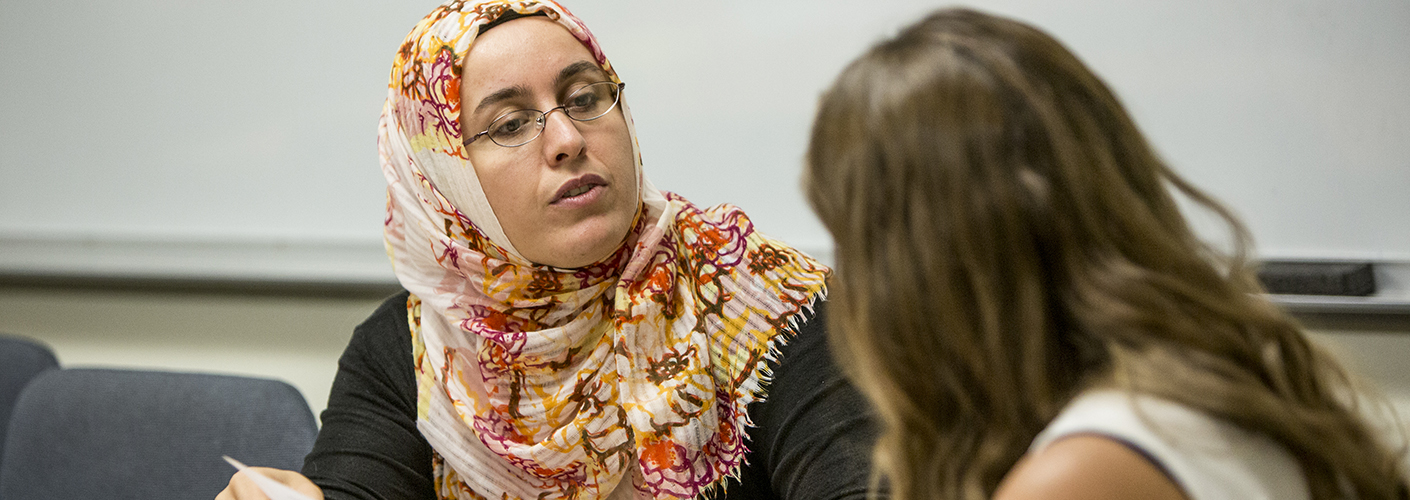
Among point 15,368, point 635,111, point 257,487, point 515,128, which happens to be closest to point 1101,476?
point 515,128

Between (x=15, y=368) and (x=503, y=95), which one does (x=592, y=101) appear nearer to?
(x=503, y=95)

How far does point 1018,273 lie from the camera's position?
64 cm

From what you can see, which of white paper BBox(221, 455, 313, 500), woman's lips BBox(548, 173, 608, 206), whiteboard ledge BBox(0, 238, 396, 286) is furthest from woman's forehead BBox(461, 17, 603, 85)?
whiteboard ledge BBox(0, 238, 396, 286)

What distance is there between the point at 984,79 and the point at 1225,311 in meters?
0.22

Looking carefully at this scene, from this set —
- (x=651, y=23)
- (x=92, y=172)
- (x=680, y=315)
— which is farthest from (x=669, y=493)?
(x=92, y=172)

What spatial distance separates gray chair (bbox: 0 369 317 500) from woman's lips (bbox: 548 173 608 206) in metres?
0.55

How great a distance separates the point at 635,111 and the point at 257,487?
2.83 ft

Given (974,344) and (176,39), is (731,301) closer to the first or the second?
(974,344)

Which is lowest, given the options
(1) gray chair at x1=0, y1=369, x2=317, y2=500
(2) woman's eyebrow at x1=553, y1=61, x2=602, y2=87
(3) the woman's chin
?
(1) gray chair at x1=0, y1=369, x2=317, y2=500

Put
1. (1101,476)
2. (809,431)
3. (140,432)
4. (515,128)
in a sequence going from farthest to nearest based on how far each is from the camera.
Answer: (140,432) < (515,128) < (809,431) < (1101,476)

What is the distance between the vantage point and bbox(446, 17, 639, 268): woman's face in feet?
3.88

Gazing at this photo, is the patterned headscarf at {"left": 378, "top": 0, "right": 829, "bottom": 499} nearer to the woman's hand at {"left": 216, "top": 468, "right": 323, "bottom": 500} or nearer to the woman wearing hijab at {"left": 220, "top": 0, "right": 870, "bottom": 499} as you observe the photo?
the woman wearing hijab at {"left": 220, "top": 0, "right": 870, "bottom": 499}

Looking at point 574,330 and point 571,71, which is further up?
point 571,71

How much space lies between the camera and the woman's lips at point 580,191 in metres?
1.18
